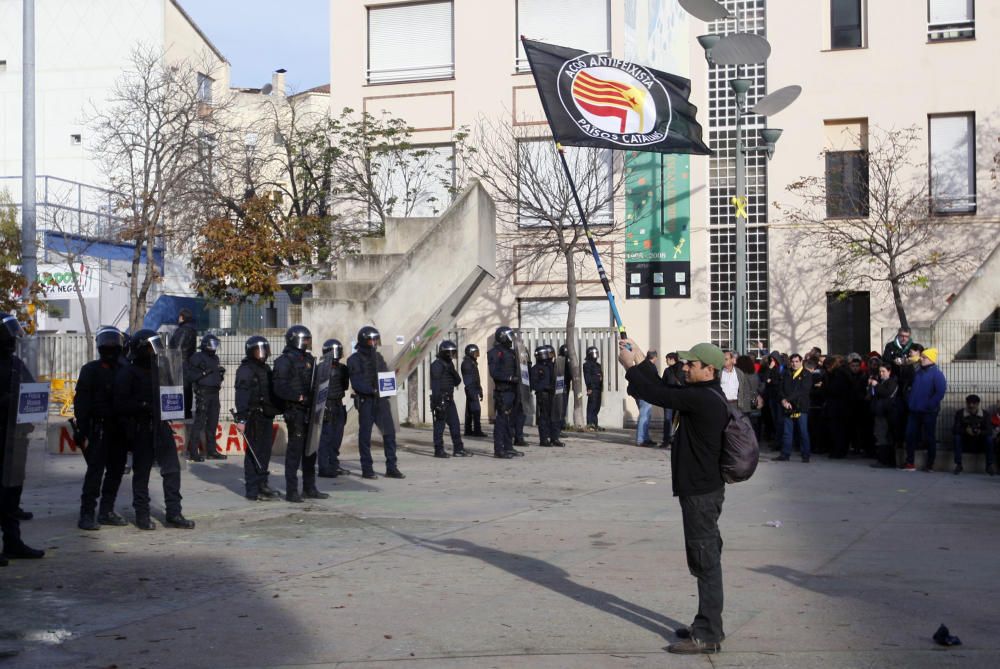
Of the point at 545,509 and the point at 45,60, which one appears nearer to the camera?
the point at 545,509

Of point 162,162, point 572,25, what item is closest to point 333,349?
point 572,25

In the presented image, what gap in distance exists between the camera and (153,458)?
1044 centimetres

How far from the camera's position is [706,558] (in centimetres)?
649

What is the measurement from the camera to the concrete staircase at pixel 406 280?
1733cm

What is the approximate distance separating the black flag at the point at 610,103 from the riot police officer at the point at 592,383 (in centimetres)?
769

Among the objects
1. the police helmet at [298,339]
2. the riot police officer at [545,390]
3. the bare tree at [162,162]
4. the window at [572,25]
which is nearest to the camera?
the police helmet at [298,339]

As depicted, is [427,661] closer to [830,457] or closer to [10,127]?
[830,457]

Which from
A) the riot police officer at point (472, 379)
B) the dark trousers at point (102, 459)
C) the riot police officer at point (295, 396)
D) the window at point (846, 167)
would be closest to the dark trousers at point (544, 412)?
the riot police officer at point (472, 379)

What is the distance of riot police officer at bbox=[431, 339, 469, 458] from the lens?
17.6 meters

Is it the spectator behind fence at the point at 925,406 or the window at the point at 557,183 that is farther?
the window at the point at 557,183

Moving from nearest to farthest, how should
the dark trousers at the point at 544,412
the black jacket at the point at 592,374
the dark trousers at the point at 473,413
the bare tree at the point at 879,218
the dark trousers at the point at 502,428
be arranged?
the dark trousers at the point at 502,428 → the dark trousers at the point at 544,412 → the dark trousers at the point at 473,413 → the black jacket at the point at 592,374 → the bare tree at the point at 879,218

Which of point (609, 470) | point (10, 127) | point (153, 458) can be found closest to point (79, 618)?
point (153, 458)

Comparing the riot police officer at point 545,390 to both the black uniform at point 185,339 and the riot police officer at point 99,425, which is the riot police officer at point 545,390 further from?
the riot police officer at point 99,425

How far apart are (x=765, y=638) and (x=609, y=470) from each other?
31.7 feet
